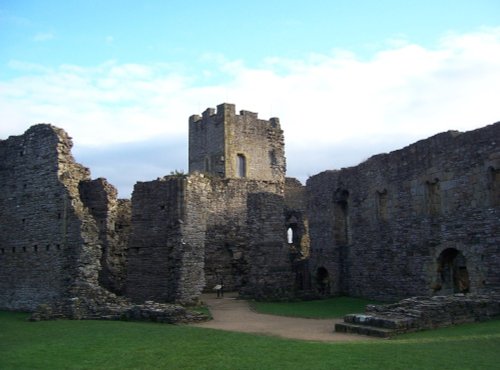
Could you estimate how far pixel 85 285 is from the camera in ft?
63.8

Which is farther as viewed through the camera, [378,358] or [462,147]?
[462,147]

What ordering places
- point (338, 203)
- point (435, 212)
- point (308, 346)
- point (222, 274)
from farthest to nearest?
1. point (222, 274)
2. point (338, 203)
3. point (435, 212)
4. point (308, 346)

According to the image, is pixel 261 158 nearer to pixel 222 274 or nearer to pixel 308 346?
pixel 222 274

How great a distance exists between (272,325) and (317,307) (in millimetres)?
6079

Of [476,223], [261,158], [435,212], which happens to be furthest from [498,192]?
[261,158]

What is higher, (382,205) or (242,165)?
(242,165)

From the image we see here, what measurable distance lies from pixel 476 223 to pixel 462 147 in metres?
2.87

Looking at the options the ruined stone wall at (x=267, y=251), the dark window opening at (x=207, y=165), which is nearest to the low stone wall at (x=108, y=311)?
the ruined stone wall at (x=267, y=251)

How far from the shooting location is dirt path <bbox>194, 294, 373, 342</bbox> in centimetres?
1421

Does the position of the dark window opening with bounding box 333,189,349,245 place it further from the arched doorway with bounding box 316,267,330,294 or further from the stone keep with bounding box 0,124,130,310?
the stone keep with bounding box 0,124,130,310

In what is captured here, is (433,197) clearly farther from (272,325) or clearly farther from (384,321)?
(272,325)

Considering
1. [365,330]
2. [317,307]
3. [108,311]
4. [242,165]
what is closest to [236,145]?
[242,165]

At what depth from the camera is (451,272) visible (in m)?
21.8

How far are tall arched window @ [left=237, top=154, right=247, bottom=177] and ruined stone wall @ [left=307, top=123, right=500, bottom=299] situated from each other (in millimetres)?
16657
